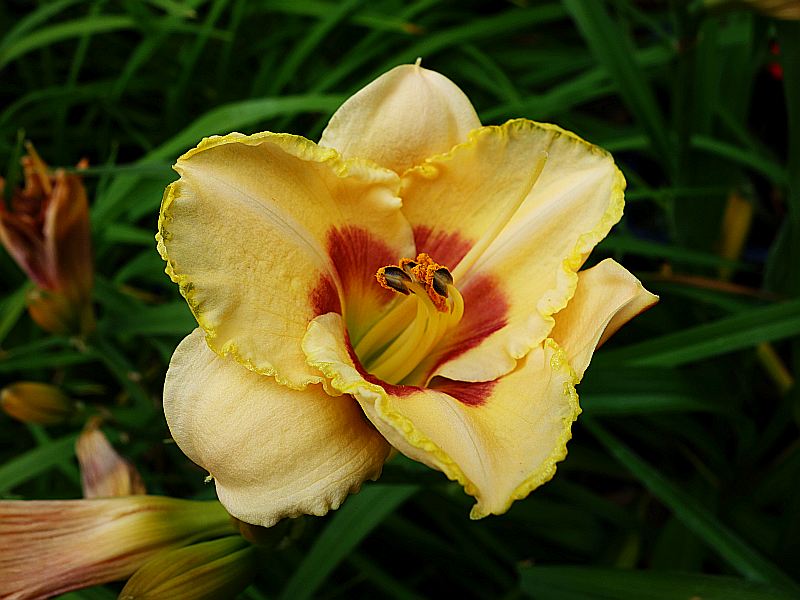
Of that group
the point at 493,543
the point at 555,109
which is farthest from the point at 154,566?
the point at 555,109

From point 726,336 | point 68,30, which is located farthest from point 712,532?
point 68,30

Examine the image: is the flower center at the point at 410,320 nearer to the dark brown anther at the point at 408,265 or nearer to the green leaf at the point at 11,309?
the dark brown anther at the point at 408,265

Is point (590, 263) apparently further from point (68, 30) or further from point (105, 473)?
point (68, 30)

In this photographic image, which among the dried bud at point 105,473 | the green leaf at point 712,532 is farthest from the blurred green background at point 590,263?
the dried bud at point 105,473

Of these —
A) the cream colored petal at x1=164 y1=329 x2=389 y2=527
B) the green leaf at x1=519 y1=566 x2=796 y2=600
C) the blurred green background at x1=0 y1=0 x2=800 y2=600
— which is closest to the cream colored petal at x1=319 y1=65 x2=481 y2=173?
the cream colored petal at x1=164 y1=329 x2=389 y2=527

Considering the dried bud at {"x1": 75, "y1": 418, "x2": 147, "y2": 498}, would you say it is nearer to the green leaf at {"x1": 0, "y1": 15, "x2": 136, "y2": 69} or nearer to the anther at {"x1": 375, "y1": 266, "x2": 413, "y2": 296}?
the anther at {"x1": 375, "y1": 266, "x2": 413, "y2": 296}

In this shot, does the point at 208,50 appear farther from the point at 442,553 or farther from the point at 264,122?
the point at 442,553
